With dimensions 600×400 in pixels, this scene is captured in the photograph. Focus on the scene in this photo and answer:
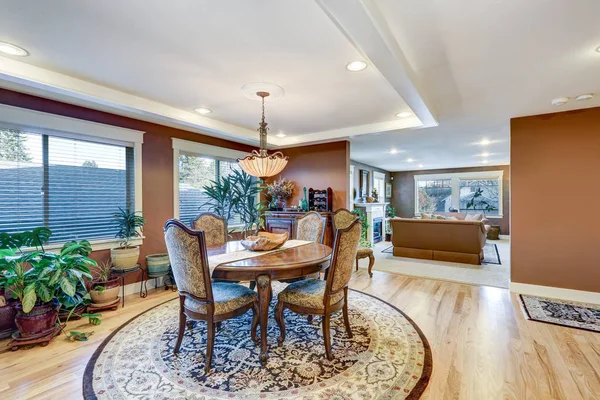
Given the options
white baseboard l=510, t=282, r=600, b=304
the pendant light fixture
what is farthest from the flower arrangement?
white baseboard l=510, t=282, r=600, b=304

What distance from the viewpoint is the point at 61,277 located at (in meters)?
2.38

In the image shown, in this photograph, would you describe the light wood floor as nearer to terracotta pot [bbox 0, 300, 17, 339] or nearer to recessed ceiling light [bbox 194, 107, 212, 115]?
terracotta pot [bbox 0, 300, 17, 339]

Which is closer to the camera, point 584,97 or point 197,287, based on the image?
point 197,287

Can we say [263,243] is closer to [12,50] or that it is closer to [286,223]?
[286,223]

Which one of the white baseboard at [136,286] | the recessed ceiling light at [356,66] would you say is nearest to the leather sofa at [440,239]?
the recessed ceiling light at [356,66]

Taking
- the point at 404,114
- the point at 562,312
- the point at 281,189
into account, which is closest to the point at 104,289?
the point at 281,189

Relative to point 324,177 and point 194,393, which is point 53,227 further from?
point 324,177

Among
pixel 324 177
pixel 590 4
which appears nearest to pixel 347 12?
pixel 590 4

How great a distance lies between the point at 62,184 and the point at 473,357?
14.6 ft

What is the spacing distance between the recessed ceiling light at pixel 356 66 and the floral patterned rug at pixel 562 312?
3088mm

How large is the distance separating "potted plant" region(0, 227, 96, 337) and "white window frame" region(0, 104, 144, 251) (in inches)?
22.5

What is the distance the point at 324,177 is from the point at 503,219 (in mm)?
7235

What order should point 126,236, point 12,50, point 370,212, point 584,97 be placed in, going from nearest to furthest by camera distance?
point 12,50, point 584,97, point 126,236, point 370,212

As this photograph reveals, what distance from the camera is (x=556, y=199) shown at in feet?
11.5
